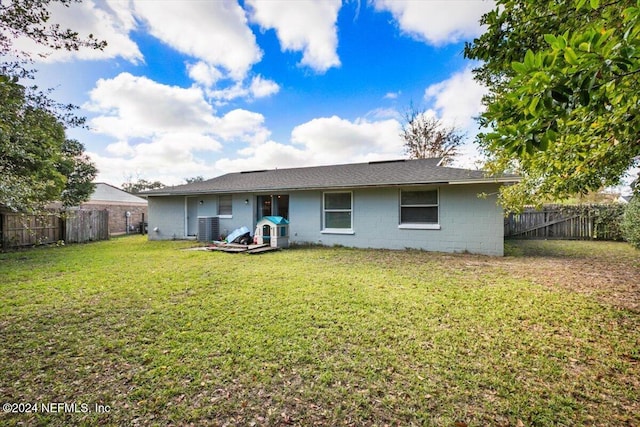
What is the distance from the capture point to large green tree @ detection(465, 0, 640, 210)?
1.41 m

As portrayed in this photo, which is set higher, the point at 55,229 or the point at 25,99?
the point at 25,99

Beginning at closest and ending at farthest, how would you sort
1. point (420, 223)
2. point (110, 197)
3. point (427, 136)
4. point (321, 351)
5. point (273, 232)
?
point (321, 351) < point (420, 223) < point (273, 232) < point (427, 136) < point (110, 197)

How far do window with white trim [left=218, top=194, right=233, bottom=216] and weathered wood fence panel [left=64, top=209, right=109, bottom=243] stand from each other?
5789 millimetres

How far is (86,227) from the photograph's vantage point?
12656 millimetres

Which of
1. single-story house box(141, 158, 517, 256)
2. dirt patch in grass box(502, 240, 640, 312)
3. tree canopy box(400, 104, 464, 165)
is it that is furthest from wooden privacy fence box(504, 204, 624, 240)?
tree canopy box(400, 104, 464, 165)

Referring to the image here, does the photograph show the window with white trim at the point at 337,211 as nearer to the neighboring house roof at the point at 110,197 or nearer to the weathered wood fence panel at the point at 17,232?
the weathered wood fence panel at the point at 17,232

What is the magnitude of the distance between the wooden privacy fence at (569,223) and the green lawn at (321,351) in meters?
A: 8.51

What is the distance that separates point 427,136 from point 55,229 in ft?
72.1

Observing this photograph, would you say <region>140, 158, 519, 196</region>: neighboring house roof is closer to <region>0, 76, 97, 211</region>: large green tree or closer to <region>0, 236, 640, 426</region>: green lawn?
<region>0, 236, 640, 426</region>: green lawn

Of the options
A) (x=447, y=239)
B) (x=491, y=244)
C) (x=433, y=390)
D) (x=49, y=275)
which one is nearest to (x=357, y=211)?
(x=447, y=239)

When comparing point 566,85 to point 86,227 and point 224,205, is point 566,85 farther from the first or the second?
point 86,227

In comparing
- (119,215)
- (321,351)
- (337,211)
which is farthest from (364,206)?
(119,215)

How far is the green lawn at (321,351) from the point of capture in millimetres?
2104

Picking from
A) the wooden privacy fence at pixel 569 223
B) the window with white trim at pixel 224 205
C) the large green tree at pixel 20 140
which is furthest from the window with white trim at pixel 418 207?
the large green tree at pixel 20 140
